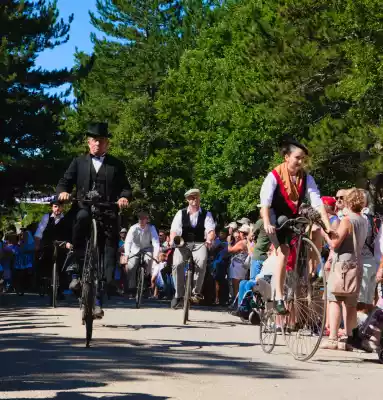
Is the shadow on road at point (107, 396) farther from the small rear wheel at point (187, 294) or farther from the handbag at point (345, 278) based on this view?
the small rear wheel at point (187, 294)

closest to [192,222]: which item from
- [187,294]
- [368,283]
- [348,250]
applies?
[187,294]

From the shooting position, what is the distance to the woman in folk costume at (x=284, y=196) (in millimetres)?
10594

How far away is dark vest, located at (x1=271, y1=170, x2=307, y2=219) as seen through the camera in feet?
35.2

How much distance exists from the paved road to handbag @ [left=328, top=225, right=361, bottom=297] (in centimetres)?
66

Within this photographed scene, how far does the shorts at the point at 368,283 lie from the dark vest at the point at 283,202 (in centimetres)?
225

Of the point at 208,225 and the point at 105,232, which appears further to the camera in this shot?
the point at 208,225

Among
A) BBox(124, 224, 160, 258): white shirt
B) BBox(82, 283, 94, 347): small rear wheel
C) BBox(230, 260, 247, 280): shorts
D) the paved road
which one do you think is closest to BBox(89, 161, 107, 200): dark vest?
BBox(82, 283, 94, 347): small rear wheel

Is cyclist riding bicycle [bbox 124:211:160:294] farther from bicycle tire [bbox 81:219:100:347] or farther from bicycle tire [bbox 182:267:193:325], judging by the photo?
bicycle tire [bbox 81:219:100:347]

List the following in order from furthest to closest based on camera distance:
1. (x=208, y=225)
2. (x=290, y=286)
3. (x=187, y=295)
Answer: (x=208, y=225), (x=187, y=295), (x=290, y=286)

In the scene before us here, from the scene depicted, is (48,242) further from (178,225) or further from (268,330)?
(268,330)

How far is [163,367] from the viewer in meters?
9.16

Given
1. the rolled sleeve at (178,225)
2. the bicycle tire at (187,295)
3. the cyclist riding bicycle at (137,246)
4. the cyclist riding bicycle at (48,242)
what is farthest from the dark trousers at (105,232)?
the cyclist riding bicycle at (137,246)

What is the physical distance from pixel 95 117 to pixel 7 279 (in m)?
43.5

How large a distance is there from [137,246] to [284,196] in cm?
964
